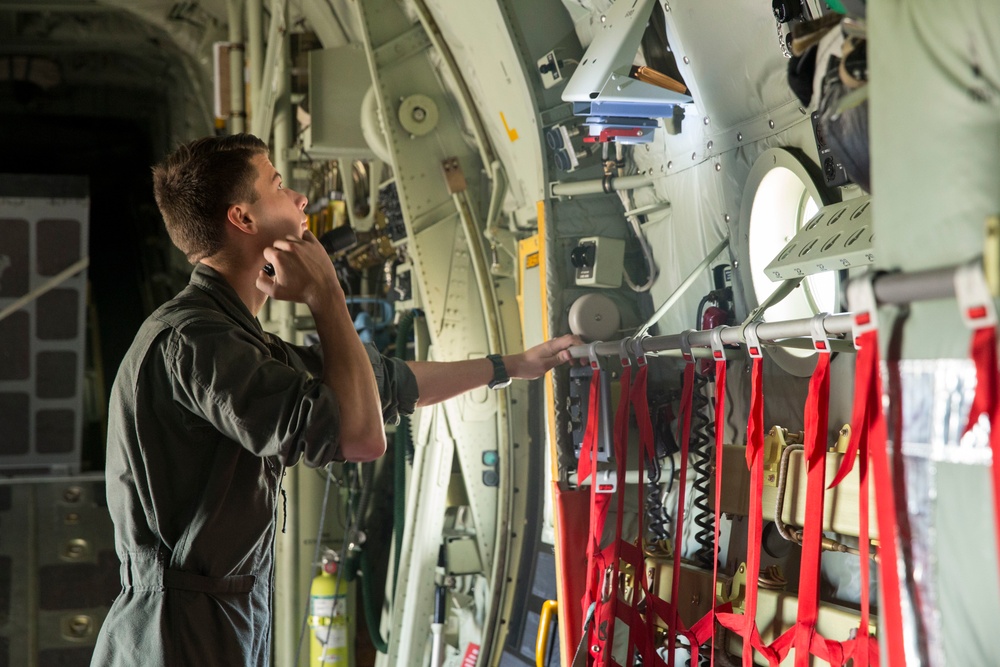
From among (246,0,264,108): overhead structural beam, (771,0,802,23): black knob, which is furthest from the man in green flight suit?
(246,0,264,108): overhead structural beam

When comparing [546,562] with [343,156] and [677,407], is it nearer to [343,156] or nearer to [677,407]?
[677,407]

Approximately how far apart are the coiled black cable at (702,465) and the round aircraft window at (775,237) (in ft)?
1.19

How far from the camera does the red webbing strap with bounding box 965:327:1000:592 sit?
104 cm

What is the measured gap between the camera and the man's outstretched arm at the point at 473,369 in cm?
299

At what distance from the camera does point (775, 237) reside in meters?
2.96

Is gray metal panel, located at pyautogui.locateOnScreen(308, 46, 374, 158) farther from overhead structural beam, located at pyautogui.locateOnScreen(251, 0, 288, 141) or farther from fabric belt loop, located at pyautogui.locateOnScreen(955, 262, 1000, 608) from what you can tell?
fabric belt loop, located at pyautogui.locateOnScreen(955, 262, 1000, 608)

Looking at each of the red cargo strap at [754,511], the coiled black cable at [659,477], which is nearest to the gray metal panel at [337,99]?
the coiled black cable at [659,477]

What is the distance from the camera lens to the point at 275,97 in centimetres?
564

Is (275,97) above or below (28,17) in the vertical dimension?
below

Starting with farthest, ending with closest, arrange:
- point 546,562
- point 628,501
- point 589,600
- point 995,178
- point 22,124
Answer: point 22,124 < point 546,562 < point 628,501 < point 589,600 < point 995,178

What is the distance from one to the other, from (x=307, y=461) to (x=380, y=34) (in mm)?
2983

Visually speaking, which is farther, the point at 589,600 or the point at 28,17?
the point at 28,17

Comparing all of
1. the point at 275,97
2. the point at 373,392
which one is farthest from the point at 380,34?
the point at 373,392

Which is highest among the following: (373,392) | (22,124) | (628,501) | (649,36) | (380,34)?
(22,124)
